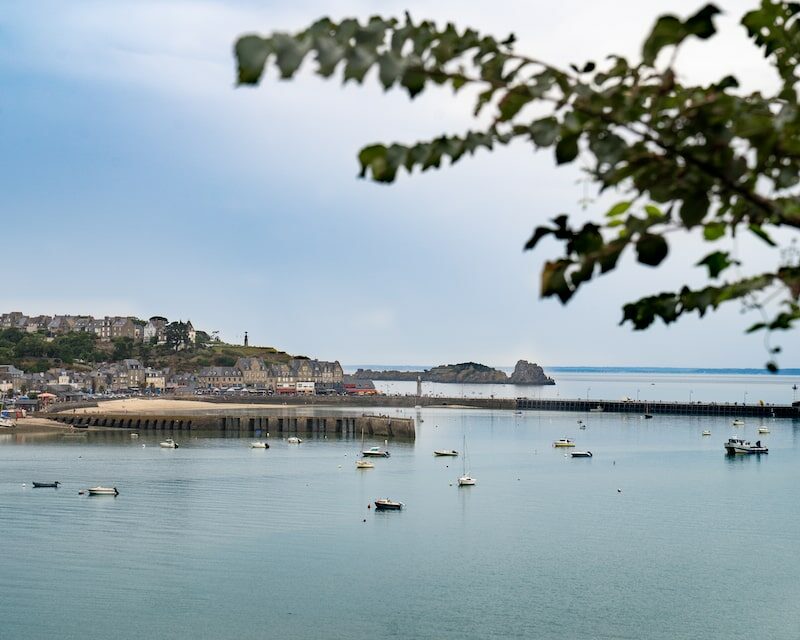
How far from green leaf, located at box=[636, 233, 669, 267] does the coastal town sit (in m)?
147

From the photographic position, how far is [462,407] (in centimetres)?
15650

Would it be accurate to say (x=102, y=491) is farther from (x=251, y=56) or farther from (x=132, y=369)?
(x=132, y=369)

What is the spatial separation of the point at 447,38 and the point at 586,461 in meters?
77.4

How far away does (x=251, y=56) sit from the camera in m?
2.60

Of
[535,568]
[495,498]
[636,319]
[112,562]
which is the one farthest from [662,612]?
[636,319]

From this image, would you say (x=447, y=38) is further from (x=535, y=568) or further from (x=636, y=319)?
(x=535, y=568)

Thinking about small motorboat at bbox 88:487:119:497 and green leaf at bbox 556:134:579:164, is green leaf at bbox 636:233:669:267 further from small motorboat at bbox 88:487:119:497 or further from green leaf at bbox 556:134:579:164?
small motorboat at bbox 88:487:119:497

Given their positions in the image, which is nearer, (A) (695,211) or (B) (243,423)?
(A) (695,211)

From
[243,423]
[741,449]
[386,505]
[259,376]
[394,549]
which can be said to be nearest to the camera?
[394,549]

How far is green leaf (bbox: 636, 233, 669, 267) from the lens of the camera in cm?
292

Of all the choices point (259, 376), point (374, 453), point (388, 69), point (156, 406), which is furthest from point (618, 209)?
point (259, 376)

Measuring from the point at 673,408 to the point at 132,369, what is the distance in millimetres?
93491

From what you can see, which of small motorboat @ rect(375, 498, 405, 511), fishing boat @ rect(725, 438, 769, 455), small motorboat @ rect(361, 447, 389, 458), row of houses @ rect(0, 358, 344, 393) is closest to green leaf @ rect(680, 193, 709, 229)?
small motorboat @ rect(375, 498, 405, 511)

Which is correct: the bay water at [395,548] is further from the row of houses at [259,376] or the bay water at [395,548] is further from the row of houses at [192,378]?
the row of houses at [259,376]
